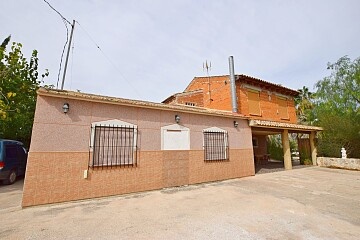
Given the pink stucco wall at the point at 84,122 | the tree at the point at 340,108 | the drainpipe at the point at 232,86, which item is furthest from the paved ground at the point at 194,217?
the tree at the point at 340,108

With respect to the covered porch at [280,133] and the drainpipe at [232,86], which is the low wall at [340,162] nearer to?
the covered porch at [280,133]

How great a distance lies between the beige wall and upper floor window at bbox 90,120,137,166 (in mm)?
186

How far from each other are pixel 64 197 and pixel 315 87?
21340 mm

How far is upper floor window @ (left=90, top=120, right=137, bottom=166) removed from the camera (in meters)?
6.06

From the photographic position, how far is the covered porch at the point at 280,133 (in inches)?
422

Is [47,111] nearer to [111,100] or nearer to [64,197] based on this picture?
[111,100]

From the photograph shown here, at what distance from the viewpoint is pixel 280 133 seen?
14.7m

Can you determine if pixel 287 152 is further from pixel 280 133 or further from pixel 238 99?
pixel 238 99

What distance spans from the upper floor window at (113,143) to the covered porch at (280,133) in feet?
21.9

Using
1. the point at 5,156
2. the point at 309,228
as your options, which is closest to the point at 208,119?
the point at 309,228

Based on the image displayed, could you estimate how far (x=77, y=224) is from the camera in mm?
3867

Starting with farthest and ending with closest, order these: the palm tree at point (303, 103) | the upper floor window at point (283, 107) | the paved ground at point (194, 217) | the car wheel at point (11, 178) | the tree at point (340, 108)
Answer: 1. the palm tree at point (303, 103)
2. the upper floor window at point (283, 107)
3. the tree at point (340, 108)
4. the car wheel at point (11, 178)
5. the paved ground at point (194, 217)

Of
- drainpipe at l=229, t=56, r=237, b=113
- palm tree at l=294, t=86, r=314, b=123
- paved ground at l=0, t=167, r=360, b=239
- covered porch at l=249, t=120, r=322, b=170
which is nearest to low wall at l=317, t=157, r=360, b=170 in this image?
covered porch at l=249, t=120, r=322, b=170

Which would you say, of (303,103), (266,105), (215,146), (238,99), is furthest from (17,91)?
(303,103)
